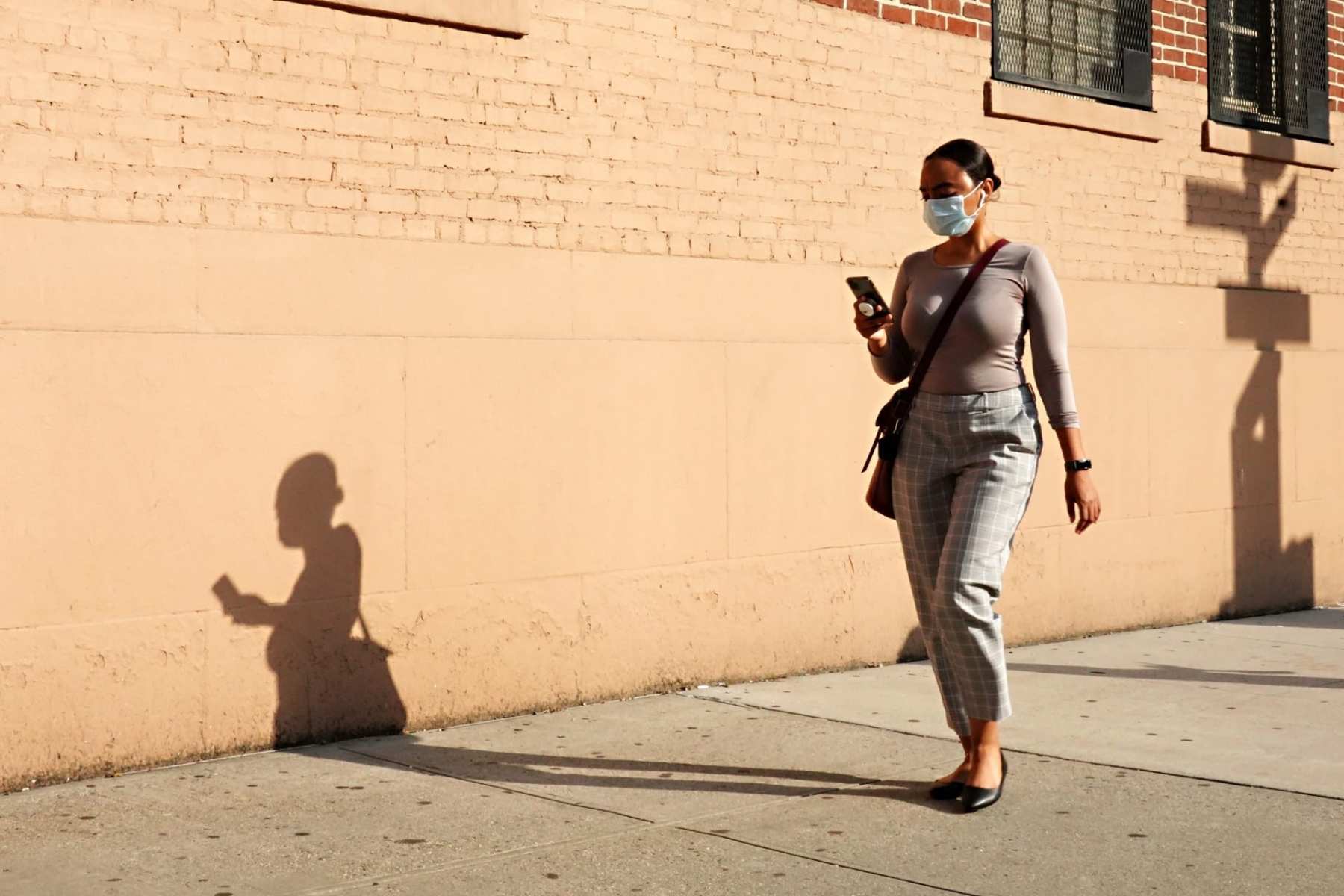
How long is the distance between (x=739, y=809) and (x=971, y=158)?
207 centimetres

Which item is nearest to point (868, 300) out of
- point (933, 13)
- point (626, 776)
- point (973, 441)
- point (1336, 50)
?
point (973, 441)

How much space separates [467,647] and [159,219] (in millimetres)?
1924

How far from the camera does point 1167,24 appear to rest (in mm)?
9859

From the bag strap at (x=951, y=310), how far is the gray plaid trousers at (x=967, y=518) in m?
0.10

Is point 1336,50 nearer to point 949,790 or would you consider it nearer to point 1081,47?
point 1081,47

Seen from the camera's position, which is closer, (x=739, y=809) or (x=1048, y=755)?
(x=739, y=809)

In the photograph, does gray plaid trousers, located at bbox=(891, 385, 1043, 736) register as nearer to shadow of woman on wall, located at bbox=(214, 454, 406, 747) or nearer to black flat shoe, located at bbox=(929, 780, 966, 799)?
black flat shoe, located at bbox=(929, 780, 966, 799)

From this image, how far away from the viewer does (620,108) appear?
7.16m

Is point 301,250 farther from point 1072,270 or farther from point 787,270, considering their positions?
point 1072,270

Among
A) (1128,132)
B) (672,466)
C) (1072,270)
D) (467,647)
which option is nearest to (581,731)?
(467,647)

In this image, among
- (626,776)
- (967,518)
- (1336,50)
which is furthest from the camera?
(1336,50)

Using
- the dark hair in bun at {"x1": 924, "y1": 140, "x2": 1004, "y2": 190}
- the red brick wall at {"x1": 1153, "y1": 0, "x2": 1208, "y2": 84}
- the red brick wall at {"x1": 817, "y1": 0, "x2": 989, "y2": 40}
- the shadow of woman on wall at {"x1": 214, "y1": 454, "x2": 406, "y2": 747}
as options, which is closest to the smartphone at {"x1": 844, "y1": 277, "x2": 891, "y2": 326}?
the dark hair in bun at {"x1": 924, "y1": 140, "x2": 1004, "y2": 190}

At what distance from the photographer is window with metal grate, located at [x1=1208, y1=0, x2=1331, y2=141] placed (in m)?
10.3

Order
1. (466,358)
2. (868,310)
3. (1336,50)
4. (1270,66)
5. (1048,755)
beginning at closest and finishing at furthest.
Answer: (868,310)
(1048,755)
(466,358)
(1270,66)
(1336,50)
